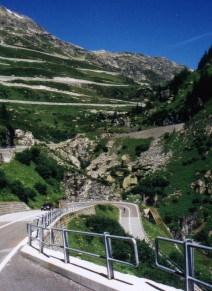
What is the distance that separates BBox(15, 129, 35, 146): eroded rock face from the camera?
9638 centimetres

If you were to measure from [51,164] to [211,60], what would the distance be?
92.8 meters

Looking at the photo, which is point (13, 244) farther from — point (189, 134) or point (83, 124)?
point (83, 124)

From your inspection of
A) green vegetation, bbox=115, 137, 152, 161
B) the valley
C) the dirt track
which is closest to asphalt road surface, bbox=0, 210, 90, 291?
the valley

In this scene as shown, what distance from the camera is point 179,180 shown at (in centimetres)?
8450

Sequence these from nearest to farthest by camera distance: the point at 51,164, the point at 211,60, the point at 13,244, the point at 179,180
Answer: the point at 13,244 → the point at 51,164 → the point at 179,180 → the point at 211,60

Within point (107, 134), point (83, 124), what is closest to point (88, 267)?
point (107, 134)

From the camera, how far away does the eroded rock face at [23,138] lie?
316 feet

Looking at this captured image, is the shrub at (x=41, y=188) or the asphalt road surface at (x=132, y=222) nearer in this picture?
the asphalt road surface at (x=132, y=222)

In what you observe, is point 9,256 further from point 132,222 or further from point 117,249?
point 132,222

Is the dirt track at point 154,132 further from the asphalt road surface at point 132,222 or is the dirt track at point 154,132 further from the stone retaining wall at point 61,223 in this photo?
the stone retaining wall at point 61,223

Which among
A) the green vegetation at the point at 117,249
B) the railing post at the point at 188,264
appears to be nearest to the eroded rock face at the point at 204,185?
the green vegetation at the point at 117,249

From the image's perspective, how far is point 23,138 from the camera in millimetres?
98562

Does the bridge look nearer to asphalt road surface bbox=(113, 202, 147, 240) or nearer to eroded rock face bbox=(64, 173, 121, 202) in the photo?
asphalt road surface bbox=(113, 202, 147, 240)

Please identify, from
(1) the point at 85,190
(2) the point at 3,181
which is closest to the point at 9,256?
(2) the point at 3,181
